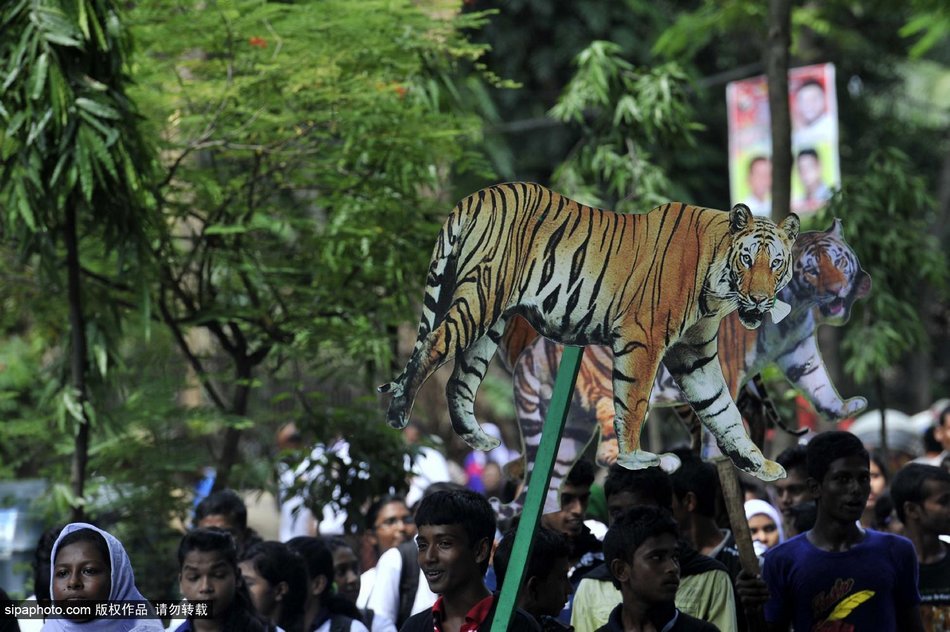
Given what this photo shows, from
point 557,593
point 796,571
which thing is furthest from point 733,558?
point 557,593

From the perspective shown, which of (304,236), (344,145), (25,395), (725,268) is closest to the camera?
(725,268)

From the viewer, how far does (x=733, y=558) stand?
6.18 m

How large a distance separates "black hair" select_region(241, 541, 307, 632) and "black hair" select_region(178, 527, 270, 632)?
23.4 inches

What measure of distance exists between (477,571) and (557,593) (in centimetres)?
64

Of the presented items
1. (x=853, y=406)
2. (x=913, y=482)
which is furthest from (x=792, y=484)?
(x=853, y=406)

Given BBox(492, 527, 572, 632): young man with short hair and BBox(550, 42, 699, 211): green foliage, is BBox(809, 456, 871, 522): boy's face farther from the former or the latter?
BBox(550, 42, 699, 211): green foliage

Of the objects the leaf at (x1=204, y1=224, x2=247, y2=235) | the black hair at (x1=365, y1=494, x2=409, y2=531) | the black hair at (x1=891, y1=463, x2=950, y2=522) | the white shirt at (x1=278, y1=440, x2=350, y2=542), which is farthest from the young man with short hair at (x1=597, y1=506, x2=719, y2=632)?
the leaf at (x1=204, y1=224, x2=247, y2=235)

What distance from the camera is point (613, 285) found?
4824 millimetres

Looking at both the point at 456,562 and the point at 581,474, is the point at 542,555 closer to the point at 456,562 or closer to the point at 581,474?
the point at 456,562

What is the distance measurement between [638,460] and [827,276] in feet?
5.22

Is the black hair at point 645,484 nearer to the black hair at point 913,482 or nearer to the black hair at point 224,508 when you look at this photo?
the black hair at point 913,482

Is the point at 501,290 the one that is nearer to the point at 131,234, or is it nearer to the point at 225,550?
the point at 225,550

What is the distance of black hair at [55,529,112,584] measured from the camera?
5.30 meters

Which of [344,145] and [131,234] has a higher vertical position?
[344,145]
